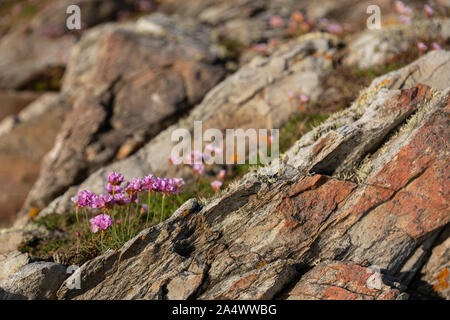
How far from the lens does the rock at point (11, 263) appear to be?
6.05m

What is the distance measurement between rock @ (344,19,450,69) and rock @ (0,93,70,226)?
911cm

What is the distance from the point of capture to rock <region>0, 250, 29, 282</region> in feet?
19.9

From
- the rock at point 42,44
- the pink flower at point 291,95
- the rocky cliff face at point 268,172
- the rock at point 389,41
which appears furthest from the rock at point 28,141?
the rock at point 389,41

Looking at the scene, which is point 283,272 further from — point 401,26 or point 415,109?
point 401,26

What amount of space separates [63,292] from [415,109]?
259 inches

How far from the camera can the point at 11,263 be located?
6.19 m

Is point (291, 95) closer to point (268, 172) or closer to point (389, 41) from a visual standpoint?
point (389, 41)

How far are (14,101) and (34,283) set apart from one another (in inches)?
455

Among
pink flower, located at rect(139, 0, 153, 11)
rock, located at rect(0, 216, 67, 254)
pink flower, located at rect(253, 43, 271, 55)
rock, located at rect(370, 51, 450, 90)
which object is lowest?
rock, located at rect(0, 216, 67, 254)

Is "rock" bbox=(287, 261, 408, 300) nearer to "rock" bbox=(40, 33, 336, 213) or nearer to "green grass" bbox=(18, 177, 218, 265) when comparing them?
"green grass" bbox=(18, 177, 218, 265)

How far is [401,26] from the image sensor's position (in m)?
10.8

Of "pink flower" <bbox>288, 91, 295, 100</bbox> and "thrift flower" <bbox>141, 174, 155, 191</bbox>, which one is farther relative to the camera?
"pink flower" <bbox>288, 91, 295, 100</bbox>

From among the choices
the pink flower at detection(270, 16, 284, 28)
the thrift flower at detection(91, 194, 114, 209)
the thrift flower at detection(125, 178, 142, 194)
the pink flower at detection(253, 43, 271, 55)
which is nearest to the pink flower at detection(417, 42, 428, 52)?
the pink flower at detection(253, 43, 271, 55)
